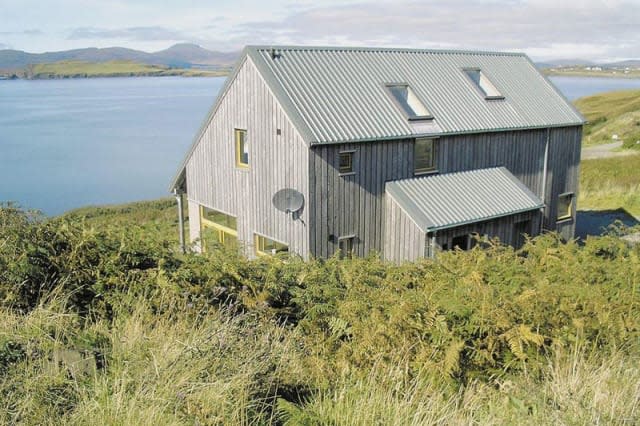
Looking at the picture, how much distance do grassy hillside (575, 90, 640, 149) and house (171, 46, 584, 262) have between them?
2846 centimetres

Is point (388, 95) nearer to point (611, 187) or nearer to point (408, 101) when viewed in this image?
point (408, 101)

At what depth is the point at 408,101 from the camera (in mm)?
17031

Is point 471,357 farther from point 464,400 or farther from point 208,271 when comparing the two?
point 208,271

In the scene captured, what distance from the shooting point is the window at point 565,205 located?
21.0 meters

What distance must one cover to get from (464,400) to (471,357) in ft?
1.91

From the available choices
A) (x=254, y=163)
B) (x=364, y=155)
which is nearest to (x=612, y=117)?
(x=364, y=155)

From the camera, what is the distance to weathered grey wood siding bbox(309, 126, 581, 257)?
47.7 feet

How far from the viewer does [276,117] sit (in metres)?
14.9

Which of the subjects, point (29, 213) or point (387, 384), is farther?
point (29, 213)

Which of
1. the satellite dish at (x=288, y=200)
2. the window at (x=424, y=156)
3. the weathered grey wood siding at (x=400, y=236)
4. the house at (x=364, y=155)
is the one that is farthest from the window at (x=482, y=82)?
the satellite dish at (x=288, y=200)

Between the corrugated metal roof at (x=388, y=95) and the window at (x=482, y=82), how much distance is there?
0.16m

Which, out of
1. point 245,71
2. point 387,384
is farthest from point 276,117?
point 387,384

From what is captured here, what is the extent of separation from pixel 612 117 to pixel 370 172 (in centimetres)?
5449

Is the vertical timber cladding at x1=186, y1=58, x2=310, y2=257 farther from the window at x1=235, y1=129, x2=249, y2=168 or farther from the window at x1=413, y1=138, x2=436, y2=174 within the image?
the window at x1=413, y1=138, x2=436, y2=174
